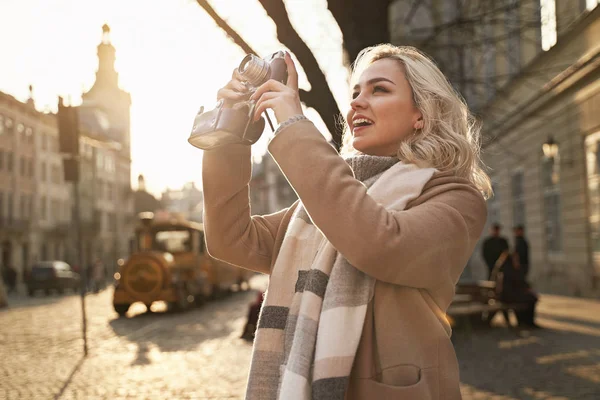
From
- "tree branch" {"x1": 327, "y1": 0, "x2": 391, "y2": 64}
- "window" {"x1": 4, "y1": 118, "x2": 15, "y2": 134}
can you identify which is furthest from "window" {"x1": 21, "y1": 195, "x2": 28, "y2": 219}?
"tree branch" {"x1": 327, "y1": 0, "x2": 391, "y2": 64}

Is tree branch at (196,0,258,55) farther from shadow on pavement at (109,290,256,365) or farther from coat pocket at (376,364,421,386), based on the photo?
shadow on pavement at (109,290,256,365)

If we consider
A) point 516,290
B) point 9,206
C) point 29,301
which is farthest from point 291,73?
point 9,206

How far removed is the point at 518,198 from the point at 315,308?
24552 mm

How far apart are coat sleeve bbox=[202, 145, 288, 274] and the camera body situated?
0.10m

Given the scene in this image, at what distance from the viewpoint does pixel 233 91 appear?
212cm

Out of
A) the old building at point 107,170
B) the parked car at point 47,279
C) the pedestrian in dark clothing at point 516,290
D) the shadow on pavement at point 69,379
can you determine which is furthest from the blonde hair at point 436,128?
the old building at point 107,170

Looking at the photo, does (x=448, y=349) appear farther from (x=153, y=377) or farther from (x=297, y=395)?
(x=153, y=377)

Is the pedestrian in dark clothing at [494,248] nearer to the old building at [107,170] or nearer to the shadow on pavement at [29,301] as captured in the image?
the shadow on pavement at [29,301]

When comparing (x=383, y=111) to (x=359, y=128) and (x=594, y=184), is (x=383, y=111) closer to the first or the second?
(x=359, y=128)

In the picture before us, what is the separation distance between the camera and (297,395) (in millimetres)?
1886

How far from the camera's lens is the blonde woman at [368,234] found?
6.23 feet

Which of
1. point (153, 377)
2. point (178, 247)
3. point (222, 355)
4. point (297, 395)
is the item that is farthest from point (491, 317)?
point (297, 395)

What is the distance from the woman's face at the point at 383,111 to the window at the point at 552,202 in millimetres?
19599

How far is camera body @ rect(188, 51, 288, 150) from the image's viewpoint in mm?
2049
